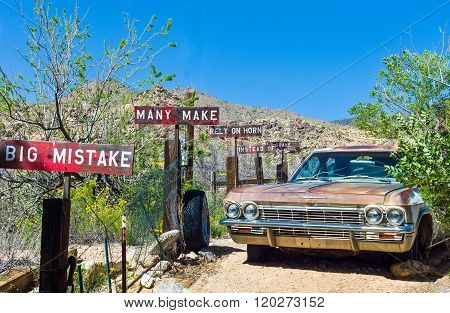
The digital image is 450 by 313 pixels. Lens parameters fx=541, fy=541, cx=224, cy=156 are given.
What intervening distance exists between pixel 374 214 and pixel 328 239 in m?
0.55

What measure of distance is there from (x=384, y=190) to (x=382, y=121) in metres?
11.4

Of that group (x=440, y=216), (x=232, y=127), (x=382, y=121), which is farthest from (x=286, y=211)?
(x=382, y=121)

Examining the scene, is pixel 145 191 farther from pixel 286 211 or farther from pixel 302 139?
pixel 302 139

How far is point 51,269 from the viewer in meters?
3.75

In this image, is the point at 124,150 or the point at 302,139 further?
the point at 302,139

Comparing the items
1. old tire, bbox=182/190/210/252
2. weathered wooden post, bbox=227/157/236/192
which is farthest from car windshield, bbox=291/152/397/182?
weathered wooden post, bbox=227/157/236/192

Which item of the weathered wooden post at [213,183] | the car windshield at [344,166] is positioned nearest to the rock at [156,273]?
the car windshield at [344,166]

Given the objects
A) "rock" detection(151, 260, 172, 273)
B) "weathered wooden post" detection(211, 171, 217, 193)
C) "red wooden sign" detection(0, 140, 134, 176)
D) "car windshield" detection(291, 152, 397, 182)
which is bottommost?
"rock" detection(151, 260, 172, 273)

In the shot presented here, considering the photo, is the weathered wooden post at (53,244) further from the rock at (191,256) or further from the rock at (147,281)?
the rock at (191,256)

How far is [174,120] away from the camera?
24.5ft

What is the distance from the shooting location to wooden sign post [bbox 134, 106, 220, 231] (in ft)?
23.8

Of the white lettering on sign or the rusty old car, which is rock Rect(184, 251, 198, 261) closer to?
the rusty old car

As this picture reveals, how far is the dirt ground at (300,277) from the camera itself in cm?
552

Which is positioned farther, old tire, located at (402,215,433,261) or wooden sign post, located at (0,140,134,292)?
old tire, located at (402,215,433,261)
